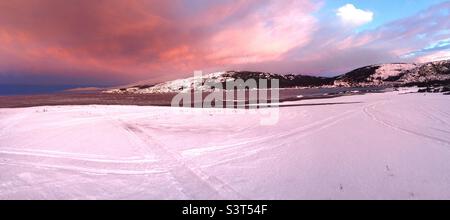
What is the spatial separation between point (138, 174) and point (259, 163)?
2824 mm

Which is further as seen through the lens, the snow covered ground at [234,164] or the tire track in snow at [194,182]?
the snow covered ground at [234,164]

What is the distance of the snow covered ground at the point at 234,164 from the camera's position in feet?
18.4

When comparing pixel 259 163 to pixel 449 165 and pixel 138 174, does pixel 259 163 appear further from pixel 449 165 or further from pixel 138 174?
pixel 449 165

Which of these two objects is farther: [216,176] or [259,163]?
[259,163]

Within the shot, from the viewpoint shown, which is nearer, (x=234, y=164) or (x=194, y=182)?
(x=194, y=182)

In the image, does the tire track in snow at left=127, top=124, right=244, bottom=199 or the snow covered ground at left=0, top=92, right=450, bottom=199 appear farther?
the snow covered ground at left=0, top=92, right=450, bottom=199

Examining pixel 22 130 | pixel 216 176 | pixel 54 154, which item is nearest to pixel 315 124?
pixel 216 176

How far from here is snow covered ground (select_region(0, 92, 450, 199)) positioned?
560 cm

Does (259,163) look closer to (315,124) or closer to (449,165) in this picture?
(449,165)

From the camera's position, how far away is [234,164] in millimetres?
7340
